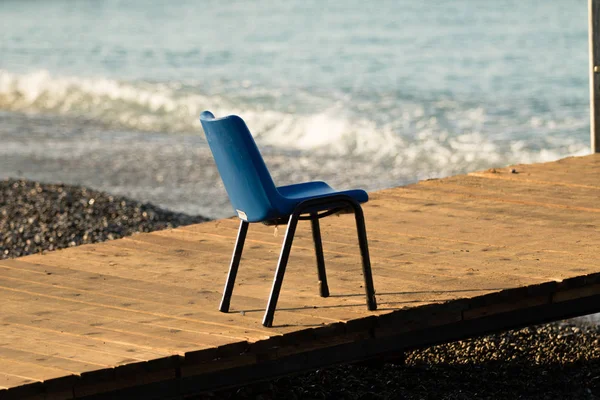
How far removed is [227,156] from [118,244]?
78.0 inches

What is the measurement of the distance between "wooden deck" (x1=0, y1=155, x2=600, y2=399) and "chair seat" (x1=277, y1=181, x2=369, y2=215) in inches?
19.2

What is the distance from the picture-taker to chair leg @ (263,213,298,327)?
464cm

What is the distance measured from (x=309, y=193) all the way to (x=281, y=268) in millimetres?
490

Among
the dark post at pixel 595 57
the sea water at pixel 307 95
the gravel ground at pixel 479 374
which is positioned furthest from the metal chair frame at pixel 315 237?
the sea water at pixel 307 95

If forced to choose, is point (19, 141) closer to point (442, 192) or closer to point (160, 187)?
point (160, 187)

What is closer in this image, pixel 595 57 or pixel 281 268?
pixel 281 268

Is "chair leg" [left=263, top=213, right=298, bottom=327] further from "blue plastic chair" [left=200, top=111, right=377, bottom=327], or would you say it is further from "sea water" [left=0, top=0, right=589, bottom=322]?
"sea water" [left=0, top=0, right=589, bottom=322]

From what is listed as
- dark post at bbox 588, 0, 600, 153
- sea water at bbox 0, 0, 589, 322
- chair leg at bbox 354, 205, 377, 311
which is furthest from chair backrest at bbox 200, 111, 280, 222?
sea water at bbox 0, 0, 589, 322

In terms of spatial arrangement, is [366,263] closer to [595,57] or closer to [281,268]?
[281,268]

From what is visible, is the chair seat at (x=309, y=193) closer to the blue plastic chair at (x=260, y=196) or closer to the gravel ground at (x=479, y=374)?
the blue plastic chair at (x=260, y=196)

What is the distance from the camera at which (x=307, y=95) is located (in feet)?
73.2

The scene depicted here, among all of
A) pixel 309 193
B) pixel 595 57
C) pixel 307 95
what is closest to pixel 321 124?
pixel 307 95

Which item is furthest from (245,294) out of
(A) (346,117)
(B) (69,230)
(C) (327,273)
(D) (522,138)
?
(A) (346,117)

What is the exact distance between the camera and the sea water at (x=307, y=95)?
50.5 ft
